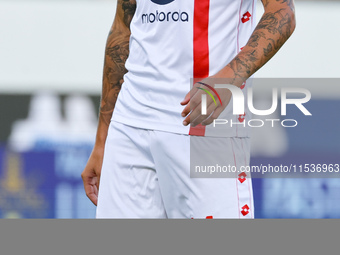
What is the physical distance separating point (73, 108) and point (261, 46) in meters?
6.47

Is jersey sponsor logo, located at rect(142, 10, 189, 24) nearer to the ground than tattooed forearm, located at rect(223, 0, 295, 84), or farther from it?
farther from it

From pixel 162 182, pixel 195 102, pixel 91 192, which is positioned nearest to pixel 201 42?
pixel 195 102

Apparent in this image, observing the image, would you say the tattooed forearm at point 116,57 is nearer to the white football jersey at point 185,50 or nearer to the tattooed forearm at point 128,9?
the tattooed forearm at point 128,9

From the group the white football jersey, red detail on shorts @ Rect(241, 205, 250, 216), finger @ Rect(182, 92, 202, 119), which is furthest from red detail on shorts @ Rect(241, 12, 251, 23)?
red detail on shorts @ Rect(241, 205, 250, 216)

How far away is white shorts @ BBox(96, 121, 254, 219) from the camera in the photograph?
6.73 feet

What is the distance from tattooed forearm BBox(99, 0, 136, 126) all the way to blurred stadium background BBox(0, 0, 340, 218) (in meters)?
5.10

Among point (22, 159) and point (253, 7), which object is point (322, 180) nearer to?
point (22, 159)

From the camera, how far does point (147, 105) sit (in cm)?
213

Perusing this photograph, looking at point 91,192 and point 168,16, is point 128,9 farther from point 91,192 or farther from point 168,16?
point 91,192

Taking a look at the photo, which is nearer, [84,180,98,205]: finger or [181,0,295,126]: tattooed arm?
[181,0,295,126]: tattooed arm

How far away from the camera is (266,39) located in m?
1.93

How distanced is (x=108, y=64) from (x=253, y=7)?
2.03ft

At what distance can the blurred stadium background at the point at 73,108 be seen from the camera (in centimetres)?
754

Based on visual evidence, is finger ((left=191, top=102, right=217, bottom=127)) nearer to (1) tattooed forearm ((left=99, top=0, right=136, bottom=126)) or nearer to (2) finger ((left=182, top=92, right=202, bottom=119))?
(2) finger ((left=182, top=92, right=202, bottom=119))
